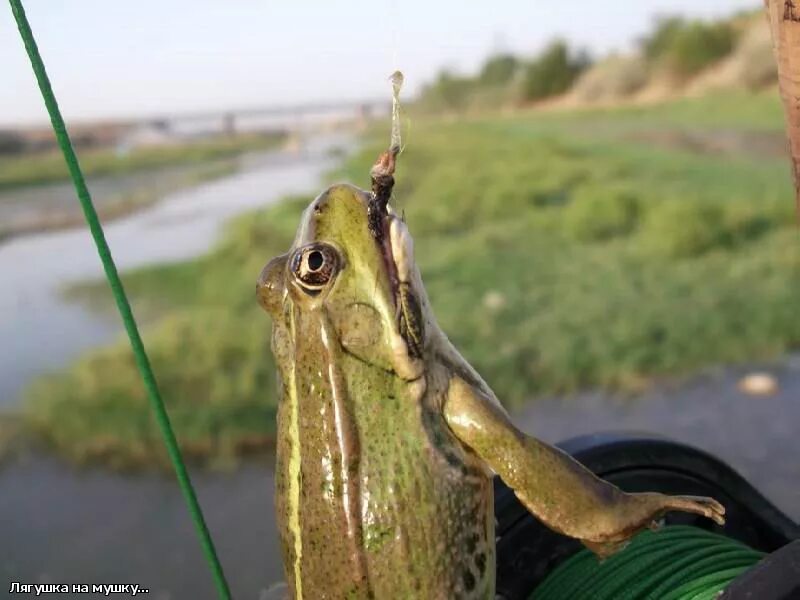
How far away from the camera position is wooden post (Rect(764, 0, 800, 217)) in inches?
60.2

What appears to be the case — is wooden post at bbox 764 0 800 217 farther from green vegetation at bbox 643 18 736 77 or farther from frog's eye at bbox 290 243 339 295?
green vegetation at bbox 643 18 736 77

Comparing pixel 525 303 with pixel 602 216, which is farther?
pixel 602 216

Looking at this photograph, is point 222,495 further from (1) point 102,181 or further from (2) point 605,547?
(1) point 102,181

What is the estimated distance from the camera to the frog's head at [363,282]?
4.88 feet

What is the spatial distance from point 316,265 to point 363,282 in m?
0.09

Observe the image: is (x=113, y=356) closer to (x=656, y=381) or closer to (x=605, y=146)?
(x=656, y=381)

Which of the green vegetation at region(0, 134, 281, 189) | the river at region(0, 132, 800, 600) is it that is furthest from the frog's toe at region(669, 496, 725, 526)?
the green vegetation at region(0, 134, 281, 189)

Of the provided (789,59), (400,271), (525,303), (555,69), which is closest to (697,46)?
(555,69)

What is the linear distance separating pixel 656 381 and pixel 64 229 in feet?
43.3

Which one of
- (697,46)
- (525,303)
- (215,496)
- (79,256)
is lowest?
(215,496)

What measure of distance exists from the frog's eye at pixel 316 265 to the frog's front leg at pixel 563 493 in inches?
13.6

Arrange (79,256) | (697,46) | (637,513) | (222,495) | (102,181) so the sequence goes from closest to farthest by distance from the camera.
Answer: (637,513) → (222,495) → (79,256) → (102,181) → (697,46)

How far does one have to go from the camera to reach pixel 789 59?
5.15 feet

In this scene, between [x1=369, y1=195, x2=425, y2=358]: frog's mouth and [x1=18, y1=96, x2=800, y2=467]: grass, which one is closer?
[x1=369, y1=195, x2=425, y2=358]: frog's mouth
